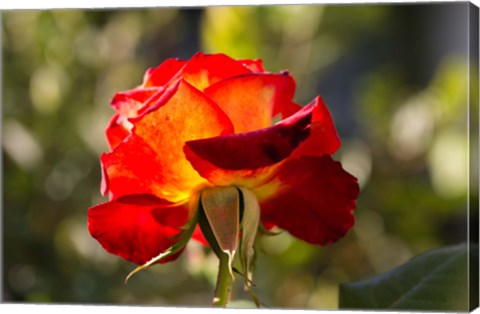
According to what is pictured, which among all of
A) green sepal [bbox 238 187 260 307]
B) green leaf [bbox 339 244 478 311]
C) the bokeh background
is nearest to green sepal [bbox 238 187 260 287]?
green sepal [bbox 238 187 260 307]

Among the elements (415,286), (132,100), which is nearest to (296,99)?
(415,286)

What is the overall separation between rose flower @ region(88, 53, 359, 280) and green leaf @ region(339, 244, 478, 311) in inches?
3.9

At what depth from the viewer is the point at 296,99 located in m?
1.57

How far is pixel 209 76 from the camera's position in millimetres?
537

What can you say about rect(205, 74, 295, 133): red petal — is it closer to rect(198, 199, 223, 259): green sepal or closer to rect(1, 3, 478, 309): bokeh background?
rect(198, 199, 223, 259): green sepal

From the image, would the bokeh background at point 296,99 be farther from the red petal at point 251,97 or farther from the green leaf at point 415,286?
the red petal at point 251,97

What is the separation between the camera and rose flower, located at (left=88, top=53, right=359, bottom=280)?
511 mm

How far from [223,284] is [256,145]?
0.26 ft

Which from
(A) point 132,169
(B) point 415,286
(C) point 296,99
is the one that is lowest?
(C) point 296,99

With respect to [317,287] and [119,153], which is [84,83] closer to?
[317,287]

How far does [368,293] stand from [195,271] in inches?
22.0

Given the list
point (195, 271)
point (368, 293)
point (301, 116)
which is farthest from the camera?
point (195, 271)

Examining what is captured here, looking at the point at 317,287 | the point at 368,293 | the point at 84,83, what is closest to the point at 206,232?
the point at 368,293

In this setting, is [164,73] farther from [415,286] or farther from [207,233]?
[415,286]
